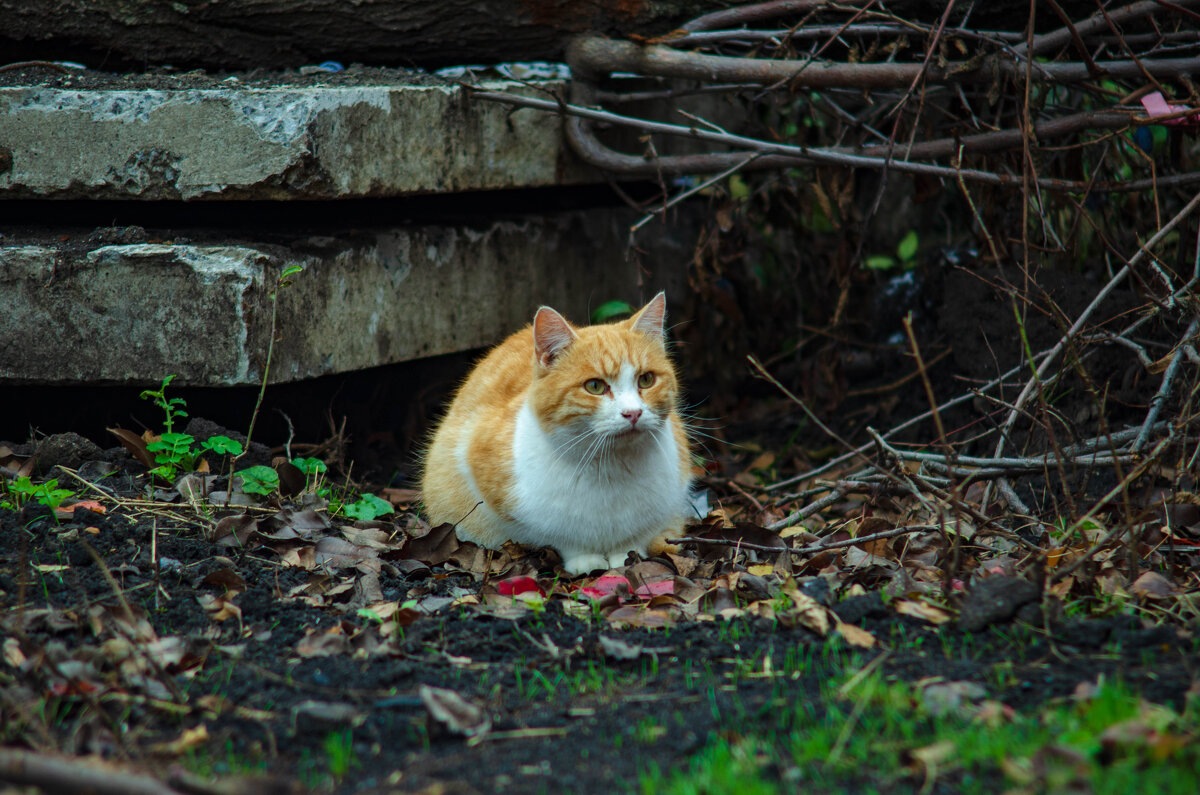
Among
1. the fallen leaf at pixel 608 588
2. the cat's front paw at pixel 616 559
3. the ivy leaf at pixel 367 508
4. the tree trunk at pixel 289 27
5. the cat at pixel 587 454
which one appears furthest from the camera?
the tree trunk at pixel 289 27

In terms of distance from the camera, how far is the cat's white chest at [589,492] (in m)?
3.22

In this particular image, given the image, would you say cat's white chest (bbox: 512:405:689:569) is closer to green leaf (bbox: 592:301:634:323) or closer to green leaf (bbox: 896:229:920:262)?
green leaf (bbox: 592:301:634:323)

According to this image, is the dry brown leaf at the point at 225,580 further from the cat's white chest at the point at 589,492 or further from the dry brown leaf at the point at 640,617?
the dry brown leaf at the point at 640,617

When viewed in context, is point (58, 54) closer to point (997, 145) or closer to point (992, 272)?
point (997, 145)

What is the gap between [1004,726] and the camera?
189cm

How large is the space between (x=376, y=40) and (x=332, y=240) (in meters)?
1.02

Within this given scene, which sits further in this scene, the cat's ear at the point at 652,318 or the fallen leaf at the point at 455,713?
the cat's ear at the point at 652,318

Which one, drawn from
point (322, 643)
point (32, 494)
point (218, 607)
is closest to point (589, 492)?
point (322, 643)

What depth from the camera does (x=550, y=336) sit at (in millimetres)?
3281

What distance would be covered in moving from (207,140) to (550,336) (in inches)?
58.2

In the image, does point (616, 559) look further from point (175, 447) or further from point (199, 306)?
point (199, 306)

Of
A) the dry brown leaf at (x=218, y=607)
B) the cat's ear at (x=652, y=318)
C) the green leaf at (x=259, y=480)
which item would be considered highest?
the cat's ear at (x=652, y=318)

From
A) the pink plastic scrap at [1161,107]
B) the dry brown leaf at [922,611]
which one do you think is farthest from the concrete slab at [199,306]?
the pink plastic scrap at [1161,107]

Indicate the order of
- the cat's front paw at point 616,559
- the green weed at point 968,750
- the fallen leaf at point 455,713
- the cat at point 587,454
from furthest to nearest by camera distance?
the cat's front paw at point 616,559 < the cat at point 587,454 < the fallen leaf at point 455,713 < the green weed at point 968,750
